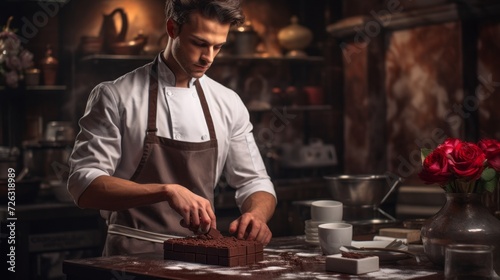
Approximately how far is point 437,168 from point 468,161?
10cm

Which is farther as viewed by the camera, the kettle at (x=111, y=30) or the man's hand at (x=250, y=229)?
the kettle at (x=111, y=30)

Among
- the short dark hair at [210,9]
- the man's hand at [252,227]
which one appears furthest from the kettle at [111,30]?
the man's hand at [252,227]

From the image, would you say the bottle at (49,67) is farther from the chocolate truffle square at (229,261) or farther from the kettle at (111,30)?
the chocolate truffle square at (229,261)

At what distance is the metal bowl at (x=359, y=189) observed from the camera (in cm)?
339

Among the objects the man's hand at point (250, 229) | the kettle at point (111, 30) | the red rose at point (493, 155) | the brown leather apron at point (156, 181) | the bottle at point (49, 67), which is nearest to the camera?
the red rose at point (493, 155)

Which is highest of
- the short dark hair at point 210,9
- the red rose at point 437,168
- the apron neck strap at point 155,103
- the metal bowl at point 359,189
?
the short dark hair at point 210,9

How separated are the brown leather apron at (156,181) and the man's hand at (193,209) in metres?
0.38

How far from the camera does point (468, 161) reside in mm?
2354

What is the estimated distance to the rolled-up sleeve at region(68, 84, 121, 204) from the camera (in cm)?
288

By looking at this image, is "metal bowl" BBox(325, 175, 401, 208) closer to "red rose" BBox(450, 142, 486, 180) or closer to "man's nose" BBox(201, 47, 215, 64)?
"man's nose" BBox(201, 47, 215, 64)

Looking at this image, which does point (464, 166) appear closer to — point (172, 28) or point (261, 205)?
point (261, 205)

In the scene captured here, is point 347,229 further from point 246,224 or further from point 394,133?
point 394,133

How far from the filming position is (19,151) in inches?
218

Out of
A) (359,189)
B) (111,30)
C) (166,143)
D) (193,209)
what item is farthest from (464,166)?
(111,30)
